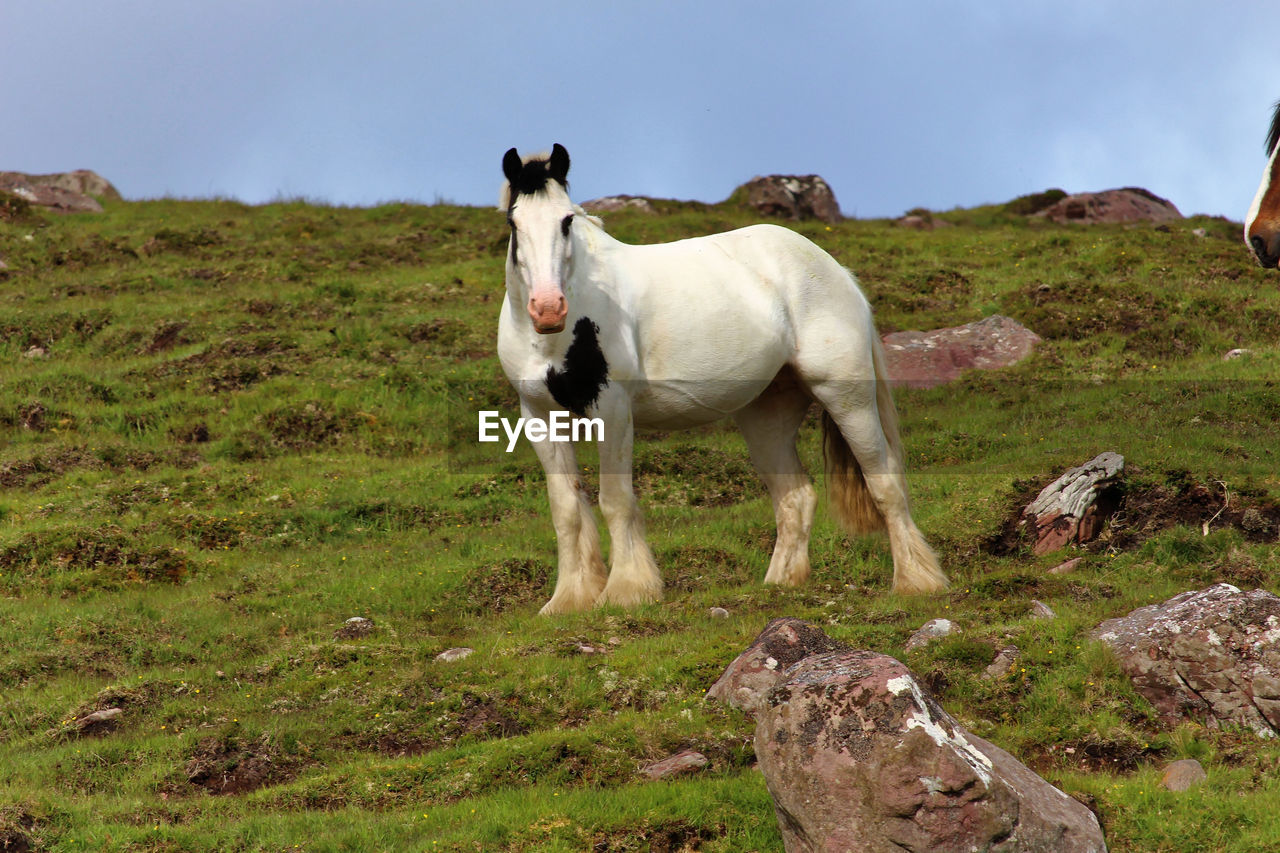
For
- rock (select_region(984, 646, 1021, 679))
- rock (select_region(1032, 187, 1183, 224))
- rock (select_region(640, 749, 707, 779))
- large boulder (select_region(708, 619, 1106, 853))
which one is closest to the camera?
large boulder (select_region(708, 619, 1106, 853))

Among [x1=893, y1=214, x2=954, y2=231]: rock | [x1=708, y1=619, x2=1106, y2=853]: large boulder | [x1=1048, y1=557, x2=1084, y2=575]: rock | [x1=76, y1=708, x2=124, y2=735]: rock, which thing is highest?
[x1=893, y1=214, x2=954, y2=231]: rock

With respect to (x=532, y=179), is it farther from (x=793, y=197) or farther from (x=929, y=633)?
(x=793, y=197)

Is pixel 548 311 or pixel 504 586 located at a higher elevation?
pixel 548 311

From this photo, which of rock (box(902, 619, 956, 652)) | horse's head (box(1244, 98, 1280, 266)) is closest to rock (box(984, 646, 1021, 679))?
rock (box(902, 619, 956, 652))

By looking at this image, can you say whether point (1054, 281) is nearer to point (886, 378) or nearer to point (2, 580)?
point (886, 378)

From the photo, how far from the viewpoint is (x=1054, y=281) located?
78.4 feet

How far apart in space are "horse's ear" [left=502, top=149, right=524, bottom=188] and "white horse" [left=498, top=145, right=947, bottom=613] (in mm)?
12

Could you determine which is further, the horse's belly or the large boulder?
the horse's belly

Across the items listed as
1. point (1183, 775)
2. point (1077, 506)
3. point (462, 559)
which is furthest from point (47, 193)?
→ point (1183, 775)

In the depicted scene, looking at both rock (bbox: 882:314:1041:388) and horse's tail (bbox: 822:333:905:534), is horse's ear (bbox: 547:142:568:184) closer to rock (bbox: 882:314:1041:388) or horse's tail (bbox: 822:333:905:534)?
horse's tail (bbox: 822:333:905:534)

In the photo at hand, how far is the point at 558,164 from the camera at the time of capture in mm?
10227

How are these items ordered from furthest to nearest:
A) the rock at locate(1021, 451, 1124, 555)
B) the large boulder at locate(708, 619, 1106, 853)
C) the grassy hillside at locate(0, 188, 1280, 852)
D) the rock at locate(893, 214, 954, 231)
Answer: the rock at locate(893, 214, 954, 231) → the rock at locate(1021, 451, 1124, 555) → the grassy hillside at locate(0, 188, 1280, 852) → the large boulder at locate(708, 619, 1106, 853)

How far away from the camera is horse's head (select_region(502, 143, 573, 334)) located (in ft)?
31.3

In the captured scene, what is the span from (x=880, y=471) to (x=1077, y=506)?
2.10 meters
